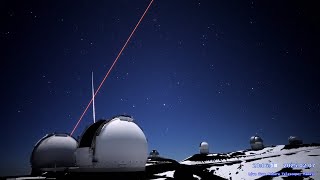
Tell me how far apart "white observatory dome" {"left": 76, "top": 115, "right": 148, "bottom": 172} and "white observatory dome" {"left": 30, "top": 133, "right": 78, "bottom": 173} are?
4.00 metres

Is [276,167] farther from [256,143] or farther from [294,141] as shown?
[256,143]

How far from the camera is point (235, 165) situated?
118ft

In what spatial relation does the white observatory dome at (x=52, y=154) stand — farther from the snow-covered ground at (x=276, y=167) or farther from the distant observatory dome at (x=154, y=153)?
the distant observatory dome at (x=154, y=153)

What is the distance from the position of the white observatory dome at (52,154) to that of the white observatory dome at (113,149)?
400cm

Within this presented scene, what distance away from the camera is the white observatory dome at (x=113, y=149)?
18.1 m

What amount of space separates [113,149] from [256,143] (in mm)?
39328

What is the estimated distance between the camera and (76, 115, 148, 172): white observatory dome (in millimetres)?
18078

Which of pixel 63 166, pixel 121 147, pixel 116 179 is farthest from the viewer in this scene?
pixel 63 166

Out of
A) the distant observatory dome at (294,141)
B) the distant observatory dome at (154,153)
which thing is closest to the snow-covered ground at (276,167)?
the distant observatory dome at (294,141)

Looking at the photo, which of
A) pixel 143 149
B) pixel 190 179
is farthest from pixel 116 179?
pixel 190 179

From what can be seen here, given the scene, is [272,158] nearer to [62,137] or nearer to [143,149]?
[143,149]

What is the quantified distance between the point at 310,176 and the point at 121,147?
21325 millimetres

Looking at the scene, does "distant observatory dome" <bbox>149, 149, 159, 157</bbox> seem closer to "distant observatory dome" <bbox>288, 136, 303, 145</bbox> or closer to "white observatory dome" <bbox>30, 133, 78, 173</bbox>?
"distant observatory dome" <bbox>288, 136, 303, 145</bbox>

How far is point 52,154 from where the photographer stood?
22531mm
